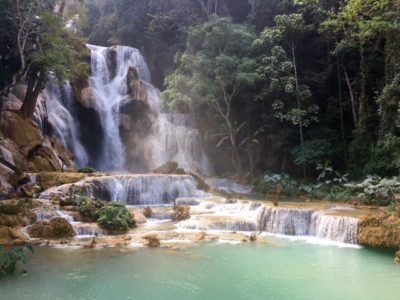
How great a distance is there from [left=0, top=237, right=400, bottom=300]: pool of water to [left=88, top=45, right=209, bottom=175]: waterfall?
15.4 m

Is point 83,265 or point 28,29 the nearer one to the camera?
point 83,265

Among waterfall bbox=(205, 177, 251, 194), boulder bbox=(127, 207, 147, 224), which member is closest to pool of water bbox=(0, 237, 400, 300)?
boulder bbox=(127, 207, 147, 224)

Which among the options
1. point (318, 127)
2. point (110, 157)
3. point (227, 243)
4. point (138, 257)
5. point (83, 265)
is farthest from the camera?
point (110, 157)

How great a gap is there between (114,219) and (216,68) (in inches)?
453

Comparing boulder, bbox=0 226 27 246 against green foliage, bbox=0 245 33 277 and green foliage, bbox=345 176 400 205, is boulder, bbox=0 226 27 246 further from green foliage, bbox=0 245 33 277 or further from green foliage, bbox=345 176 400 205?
green foliage, bbox=345 176 400 205

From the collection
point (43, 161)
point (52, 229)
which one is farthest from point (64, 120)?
point (52, 229)

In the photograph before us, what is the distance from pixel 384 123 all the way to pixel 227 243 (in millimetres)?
9272

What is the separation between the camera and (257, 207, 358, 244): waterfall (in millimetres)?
11336

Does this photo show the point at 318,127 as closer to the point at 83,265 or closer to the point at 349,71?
the point at 349,71

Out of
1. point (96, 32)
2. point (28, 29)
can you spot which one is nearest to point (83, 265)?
point (28, 29)

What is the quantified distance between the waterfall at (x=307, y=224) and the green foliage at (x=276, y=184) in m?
6.17

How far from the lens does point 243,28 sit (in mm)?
23109

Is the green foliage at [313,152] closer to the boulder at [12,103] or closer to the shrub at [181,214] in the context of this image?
the shrub at [181,214]

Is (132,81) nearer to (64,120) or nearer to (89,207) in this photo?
(64,120)
